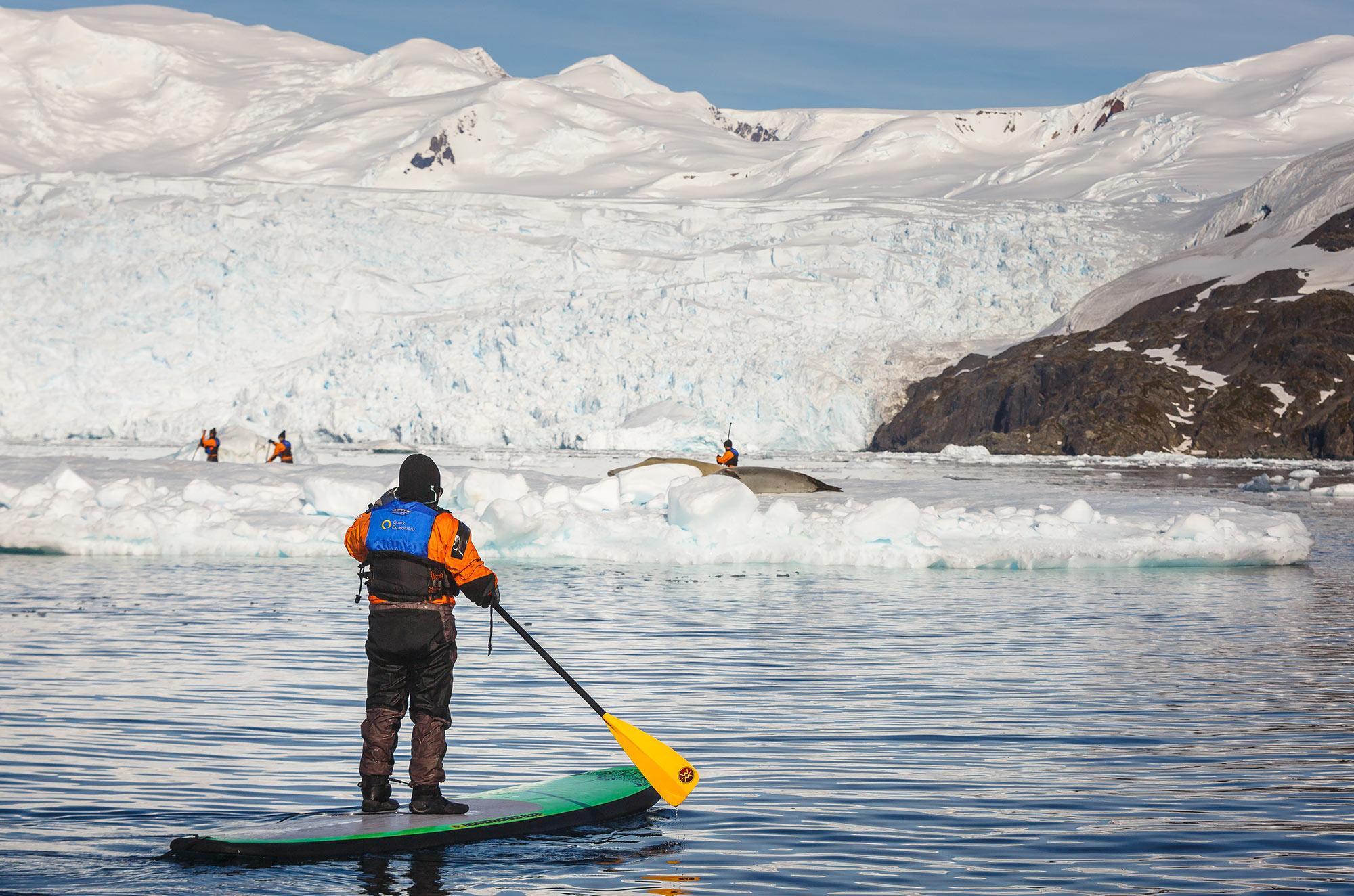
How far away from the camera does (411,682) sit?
225 inches

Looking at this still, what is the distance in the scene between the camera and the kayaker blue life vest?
18.4 ft

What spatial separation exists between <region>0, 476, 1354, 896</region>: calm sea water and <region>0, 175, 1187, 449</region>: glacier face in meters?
38.9

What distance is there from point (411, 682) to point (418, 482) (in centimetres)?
88

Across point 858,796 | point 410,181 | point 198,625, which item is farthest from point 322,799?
point 410,181

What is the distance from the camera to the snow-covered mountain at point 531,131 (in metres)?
99.3

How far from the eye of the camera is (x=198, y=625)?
11578mm

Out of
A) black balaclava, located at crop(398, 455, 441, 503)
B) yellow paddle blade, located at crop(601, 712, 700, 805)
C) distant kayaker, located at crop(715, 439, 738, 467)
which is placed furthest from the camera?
distant kayaker, located at crop(715, 439, 738, 467)

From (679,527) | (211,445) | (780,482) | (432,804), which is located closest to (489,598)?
(432,804)

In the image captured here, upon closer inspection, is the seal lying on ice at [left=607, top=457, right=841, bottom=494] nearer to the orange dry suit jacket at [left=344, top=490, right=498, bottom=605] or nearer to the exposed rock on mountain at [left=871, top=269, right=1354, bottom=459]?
the orange dry suit jacket at [left=344, top=490, right=498, bottom=605]

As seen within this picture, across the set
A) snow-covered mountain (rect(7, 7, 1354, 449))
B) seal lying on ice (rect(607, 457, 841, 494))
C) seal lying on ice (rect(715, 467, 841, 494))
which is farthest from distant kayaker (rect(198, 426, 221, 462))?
snow-covered mountain (rect(7, 7, 1354, 449))

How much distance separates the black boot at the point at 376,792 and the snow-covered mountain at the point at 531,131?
8719cm

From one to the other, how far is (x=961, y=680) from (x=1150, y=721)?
5.39 feet

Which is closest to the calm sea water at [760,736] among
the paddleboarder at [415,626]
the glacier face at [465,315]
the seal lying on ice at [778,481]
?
the paddleboarder at [415,626]

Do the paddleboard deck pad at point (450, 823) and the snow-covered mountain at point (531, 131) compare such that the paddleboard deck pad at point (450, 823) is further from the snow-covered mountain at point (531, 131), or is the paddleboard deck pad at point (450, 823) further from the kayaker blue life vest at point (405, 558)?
the snow-covered mountain at point (531, 131)
